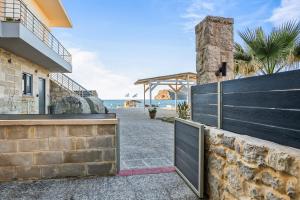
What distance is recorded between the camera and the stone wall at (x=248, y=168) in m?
1.74

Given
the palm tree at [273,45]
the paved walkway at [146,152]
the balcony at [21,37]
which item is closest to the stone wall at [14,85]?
the balcony at [21,37]

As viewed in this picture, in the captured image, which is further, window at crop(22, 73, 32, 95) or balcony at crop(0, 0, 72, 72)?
window at crop(22, 73, 32, 95)

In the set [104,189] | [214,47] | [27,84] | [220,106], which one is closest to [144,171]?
[104,189]

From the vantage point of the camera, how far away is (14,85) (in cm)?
1026

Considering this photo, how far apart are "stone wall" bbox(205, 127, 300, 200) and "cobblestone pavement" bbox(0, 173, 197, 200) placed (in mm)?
632

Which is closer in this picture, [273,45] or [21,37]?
[273,45]

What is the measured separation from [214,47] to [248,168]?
2506mm

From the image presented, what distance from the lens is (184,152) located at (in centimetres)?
400

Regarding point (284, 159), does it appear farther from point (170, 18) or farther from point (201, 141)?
point (170, 18)

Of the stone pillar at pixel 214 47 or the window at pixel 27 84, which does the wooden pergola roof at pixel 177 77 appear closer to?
the window at pixel 27 84

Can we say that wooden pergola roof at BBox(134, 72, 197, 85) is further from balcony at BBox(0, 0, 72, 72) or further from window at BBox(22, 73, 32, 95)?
window at BBox(22, 73, 32, 95)

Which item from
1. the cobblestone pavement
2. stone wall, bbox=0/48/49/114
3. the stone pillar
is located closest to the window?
stone wall, bbox=0/48/49/114

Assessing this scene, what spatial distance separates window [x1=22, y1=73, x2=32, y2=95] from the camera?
11666mm

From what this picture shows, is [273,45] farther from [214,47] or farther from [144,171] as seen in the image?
[144,171]
